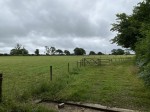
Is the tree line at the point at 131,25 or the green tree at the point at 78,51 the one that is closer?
the tree line at the point at 131,25

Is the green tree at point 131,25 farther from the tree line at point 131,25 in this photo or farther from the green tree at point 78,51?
the green tree at point 78,51

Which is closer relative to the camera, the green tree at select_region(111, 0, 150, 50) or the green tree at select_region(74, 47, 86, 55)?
the green tree at select_region(111, 0, 150, 50)

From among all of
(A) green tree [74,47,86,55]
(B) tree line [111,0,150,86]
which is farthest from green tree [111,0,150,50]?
(A) green tree [74,47,86,55]

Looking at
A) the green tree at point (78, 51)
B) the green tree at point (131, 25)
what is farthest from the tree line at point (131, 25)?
the green tree at point (78, 51)

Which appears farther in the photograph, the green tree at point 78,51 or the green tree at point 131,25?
the green tree at point 78,51

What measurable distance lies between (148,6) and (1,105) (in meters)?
31.8

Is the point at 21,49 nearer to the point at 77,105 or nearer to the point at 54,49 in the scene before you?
the point at 54,49

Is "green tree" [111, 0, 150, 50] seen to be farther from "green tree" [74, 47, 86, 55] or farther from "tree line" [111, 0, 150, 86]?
"green tree" [74, 47, 86, 55]

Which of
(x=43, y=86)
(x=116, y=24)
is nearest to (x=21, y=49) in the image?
(x=116, y=24)

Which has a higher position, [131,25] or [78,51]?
[131,25]

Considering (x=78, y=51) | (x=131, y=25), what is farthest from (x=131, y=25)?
(x=78, y=51)

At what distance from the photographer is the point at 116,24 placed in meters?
44.4

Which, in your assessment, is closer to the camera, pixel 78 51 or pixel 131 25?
pixel 131 25

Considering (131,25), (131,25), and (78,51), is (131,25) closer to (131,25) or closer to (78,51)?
(131,25)
